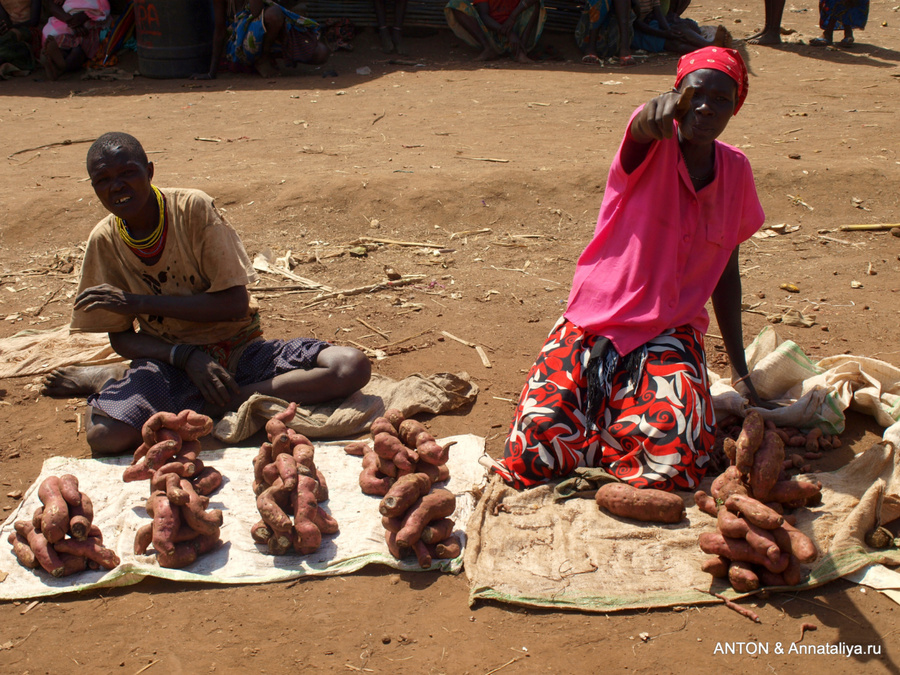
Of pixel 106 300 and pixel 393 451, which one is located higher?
pixel 106 300

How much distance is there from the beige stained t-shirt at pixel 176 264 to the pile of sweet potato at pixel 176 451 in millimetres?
645

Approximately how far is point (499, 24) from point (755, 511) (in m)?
9.53

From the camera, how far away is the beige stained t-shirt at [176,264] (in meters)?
3.31

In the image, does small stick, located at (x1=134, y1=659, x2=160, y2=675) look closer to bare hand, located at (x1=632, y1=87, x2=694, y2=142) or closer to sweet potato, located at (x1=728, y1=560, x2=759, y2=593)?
sweet potato, located at (x1=728, y1=560, x2=759, y2=593)

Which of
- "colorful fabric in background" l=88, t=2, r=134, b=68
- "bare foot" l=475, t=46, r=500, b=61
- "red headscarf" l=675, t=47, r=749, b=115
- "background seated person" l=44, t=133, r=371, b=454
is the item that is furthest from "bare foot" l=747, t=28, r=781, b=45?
"background seated person" l=44, t=133, r=371, b=454

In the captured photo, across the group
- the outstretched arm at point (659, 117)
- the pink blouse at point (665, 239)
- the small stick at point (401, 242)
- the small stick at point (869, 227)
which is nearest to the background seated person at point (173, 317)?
the pink blouse at point (665, 239)

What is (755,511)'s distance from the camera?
2.33 metres

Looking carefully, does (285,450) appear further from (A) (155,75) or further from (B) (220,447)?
(A) (155,75)

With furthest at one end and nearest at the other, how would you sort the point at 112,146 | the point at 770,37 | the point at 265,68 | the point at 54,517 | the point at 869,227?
the point at 770,37 → the point at 265,68 → the point at 869,227 → the point at 112,146 → the point at 54,517

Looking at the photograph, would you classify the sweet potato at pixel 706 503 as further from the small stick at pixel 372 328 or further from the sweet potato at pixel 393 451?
the small stick at pixel 372 328

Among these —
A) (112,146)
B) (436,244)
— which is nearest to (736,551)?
(112,146)

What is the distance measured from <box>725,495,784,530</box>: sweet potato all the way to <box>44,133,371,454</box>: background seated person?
1793 mm

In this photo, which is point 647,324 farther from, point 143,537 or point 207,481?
point 143,537

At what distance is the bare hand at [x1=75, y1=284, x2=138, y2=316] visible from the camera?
320cm
